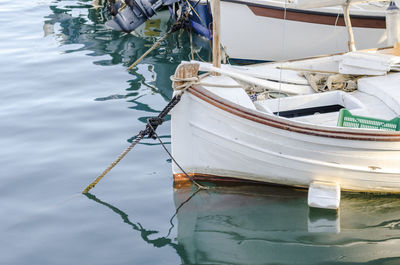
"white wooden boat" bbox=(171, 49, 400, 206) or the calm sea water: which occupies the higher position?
"white wooden boat" bbox=(171, 49, 400, 206)

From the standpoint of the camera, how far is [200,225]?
7195 millimetres

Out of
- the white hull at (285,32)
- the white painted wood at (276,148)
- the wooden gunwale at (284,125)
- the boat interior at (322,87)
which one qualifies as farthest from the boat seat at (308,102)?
the white hull at (285,32)

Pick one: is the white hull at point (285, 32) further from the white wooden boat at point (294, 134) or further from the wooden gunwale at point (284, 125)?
the wooden gunwale at point (284, 125)

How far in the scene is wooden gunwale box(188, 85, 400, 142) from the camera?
6.93 m

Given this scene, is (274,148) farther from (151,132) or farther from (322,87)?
(322,87)

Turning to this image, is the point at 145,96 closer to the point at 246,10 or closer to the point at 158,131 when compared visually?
the point at 158,131

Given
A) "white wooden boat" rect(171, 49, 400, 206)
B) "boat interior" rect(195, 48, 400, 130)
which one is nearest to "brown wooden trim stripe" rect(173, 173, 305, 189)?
"white wooden boat" rect(171, 49, 400, 206)

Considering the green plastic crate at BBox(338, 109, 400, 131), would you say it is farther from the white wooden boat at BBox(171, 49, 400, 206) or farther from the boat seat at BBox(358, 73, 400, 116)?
the boat seat at BBox(358, 73, 400, 116)

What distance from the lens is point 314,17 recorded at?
11.4 metres

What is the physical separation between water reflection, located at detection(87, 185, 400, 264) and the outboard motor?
6402 mm

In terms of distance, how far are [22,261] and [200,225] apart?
2.02m

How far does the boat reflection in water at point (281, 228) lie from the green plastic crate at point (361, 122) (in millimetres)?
909

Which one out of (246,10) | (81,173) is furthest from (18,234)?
(246,10)

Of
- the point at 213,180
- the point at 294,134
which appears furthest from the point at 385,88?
the point at 213,180
